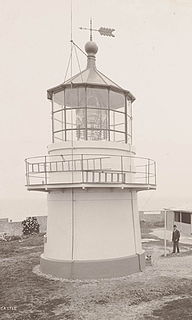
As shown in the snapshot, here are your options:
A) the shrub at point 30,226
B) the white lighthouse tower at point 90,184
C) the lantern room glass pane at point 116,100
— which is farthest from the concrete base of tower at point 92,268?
the shrub at point 30,226

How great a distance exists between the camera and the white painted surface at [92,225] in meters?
15.1

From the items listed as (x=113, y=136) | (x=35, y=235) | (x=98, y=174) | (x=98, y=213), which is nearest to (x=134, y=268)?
(x=98, y=213)

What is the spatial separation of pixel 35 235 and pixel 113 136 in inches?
611

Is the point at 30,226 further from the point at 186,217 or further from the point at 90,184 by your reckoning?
the point at 90,184

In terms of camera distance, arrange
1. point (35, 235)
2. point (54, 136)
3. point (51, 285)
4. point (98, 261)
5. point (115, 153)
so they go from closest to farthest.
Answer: point (51, 285) → point (98, 261) → point (115, 153) → point (54, 136) → point (35, 235)

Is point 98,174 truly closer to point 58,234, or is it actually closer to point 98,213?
point 98,213

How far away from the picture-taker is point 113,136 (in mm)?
16734

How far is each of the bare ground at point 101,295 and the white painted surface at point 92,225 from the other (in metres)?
1.21

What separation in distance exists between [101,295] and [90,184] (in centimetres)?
413

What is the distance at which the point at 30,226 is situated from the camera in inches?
1219

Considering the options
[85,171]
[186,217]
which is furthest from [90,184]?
[186,217]

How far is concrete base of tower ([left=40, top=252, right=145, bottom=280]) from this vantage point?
584 inches

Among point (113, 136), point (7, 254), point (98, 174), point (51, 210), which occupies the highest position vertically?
point (113, 136)

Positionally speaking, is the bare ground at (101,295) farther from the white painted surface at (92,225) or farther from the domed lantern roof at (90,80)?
the domed lantern roof at (90,80)
